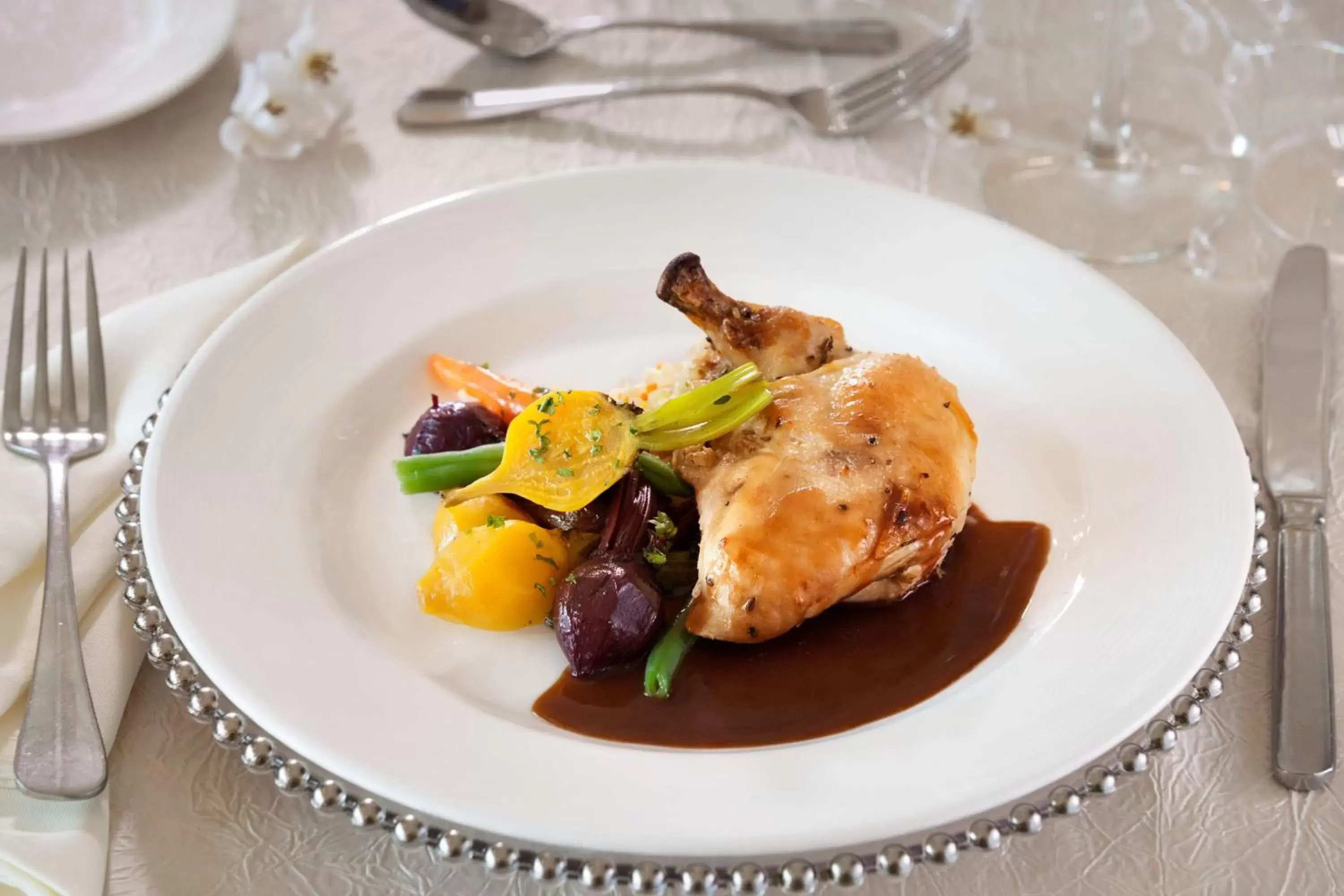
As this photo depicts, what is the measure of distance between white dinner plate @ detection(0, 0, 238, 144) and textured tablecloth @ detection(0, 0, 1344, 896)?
0.18 meters

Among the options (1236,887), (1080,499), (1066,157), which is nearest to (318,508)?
(1080,499)

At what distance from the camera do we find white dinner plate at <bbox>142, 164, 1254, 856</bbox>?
1.87m

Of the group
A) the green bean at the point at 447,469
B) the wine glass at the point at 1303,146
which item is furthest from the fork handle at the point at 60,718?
the wine glass at the point at 1303,146

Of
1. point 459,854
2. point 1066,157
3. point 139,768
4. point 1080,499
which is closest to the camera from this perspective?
point 459,854

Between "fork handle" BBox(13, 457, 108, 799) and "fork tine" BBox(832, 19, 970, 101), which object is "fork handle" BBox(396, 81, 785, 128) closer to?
"fork tine" BBox(832, 19, 970, 101)

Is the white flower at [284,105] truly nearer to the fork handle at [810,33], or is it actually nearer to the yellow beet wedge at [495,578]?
the fork handle at [810,33]

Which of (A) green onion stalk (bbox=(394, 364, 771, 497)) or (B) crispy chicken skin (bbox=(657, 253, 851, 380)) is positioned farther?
(B) crispy chicken skin (bbox=(657, 253, 851, 380))

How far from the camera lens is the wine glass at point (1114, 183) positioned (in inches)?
139

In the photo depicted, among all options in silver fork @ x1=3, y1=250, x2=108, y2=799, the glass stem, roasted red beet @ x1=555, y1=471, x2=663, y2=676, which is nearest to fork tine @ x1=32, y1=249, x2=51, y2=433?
silver fork @ x1=3, y1=250, x2=108, y2=799

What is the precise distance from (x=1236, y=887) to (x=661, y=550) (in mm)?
1152

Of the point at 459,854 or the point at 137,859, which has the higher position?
the point at 459,854

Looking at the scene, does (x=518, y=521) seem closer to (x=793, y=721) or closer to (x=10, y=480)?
(x=793, y=721)

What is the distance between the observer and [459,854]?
1766 millimetres

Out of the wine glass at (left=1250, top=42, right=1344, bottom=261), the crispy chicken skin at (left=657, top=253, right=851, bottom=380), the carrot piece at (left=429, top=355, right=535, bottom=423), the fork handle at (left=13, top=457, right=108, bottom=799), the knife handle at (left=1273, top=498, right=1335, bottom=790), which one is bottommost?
the fork handle at (left=13, top=457, right=108, bottom=799)
